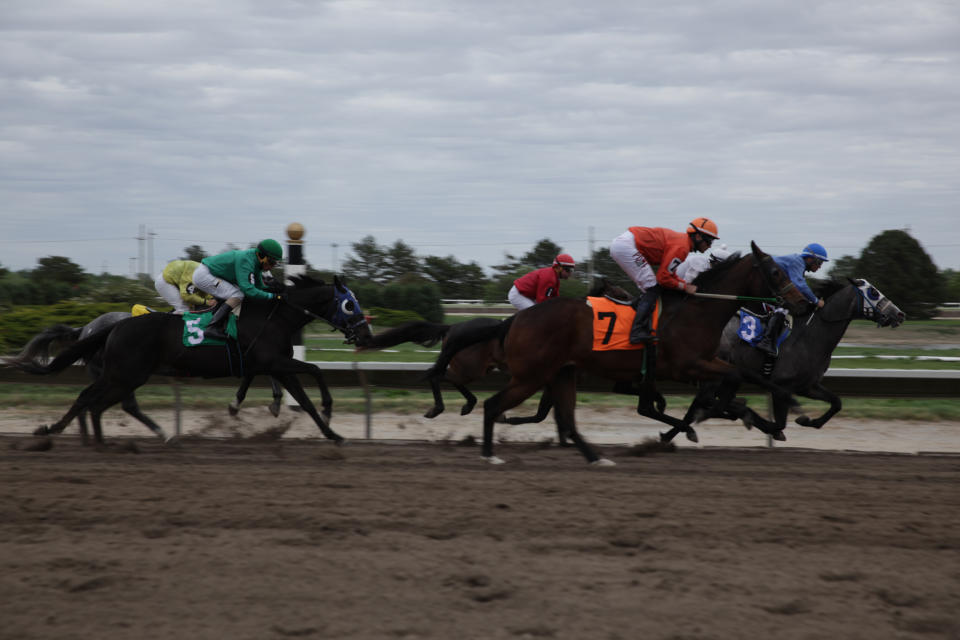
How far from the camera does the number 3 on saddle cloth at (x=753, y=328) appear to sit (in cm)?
898

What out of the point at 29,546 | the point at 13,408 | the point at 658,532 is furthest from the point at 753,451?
the point at 13,408

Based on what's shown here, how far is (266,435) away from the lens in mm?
8914

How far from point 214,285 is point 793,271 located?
5.24 m

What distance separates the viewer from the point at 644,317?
7363 millimetres

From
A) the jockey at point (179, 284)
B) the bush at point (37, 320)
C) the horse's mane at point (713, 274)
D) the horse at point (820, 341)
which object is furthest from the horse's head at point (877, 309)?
the bush at point (37, 320)

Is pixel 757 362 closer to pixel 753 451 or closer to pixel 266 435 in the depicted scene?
pixel 753 451

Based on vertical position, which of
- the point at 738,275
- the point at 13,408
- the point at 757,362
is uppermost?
the point at 738,275

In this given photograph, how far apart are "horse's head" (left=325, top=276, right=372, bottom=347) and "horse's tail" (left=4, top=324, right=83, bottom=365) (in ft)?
8.70

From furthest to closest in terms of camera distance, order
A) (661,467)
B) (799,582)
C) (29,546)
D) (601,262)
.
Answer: (601,262), (661,467), (29,546), (799,582)

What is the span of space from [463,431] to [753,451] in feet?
9.50

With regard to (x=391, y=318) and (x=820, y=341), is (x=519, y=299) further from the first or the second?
(x=391, y=318)

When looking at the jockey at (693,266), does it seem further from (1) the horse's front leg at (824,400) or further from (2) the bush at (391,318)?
(2) the bush at (391,318)

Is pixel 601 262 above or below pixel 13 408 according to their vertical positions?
above

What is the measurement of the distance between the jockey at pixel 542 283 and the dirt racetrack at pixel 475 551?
2786 millimetres
